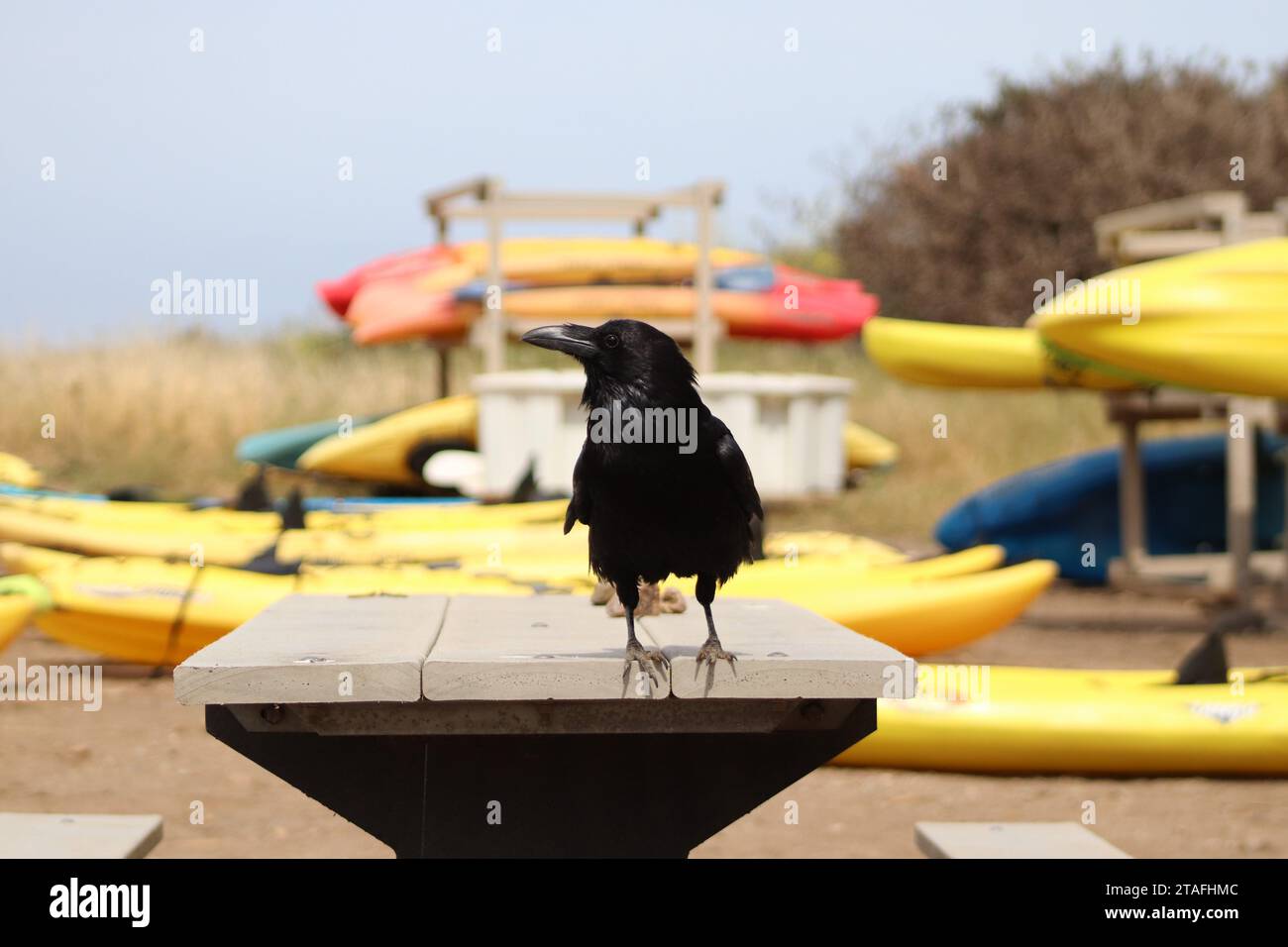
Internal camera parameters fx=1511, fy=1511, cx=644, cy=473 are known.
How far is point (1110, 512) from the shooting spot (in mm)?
9414

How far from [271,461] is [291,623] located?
369 inches

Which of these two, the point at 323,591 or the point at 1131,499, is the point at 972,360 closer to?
the point at 1131,499

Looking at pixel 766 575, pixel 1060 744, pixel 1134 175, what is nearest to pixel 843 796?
pixel 1060 744

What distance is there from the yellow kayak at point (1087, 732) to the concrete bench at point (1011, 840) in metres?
0.75

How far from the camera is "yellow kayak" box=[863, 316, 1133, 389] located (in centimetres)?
865

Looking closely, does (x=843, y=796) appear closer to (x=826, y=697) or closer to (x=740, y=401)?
(x=826, y=697)

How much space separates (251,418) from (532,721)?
12700mm

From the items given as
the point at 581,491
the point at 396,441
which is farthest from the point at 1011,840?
the point at 396,441

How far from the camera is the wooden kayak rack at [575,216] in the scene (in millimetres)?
10672

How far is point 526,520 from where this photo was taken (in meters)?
8.03

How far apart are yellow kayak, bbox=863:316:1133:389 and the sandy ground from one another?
161 inches

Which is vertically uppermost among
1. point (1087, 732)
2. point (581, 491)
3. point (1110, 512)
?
point (581, 491)

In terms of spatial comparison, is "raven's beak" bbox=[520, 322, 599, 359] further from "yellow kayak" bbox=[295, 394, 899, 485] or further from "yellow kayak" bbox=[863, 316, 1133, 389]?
"yellow kayak" bbox=[295, 394, 899, 485]

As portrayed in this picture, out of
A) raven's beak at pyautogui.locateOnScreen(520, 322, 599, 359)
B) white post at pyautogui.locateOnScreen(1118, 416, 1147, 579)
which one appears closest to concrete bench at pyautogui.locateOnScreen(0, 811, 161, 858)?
raven's beak at pyautogui.locateOnScreen(520, 322, 599, 359)
